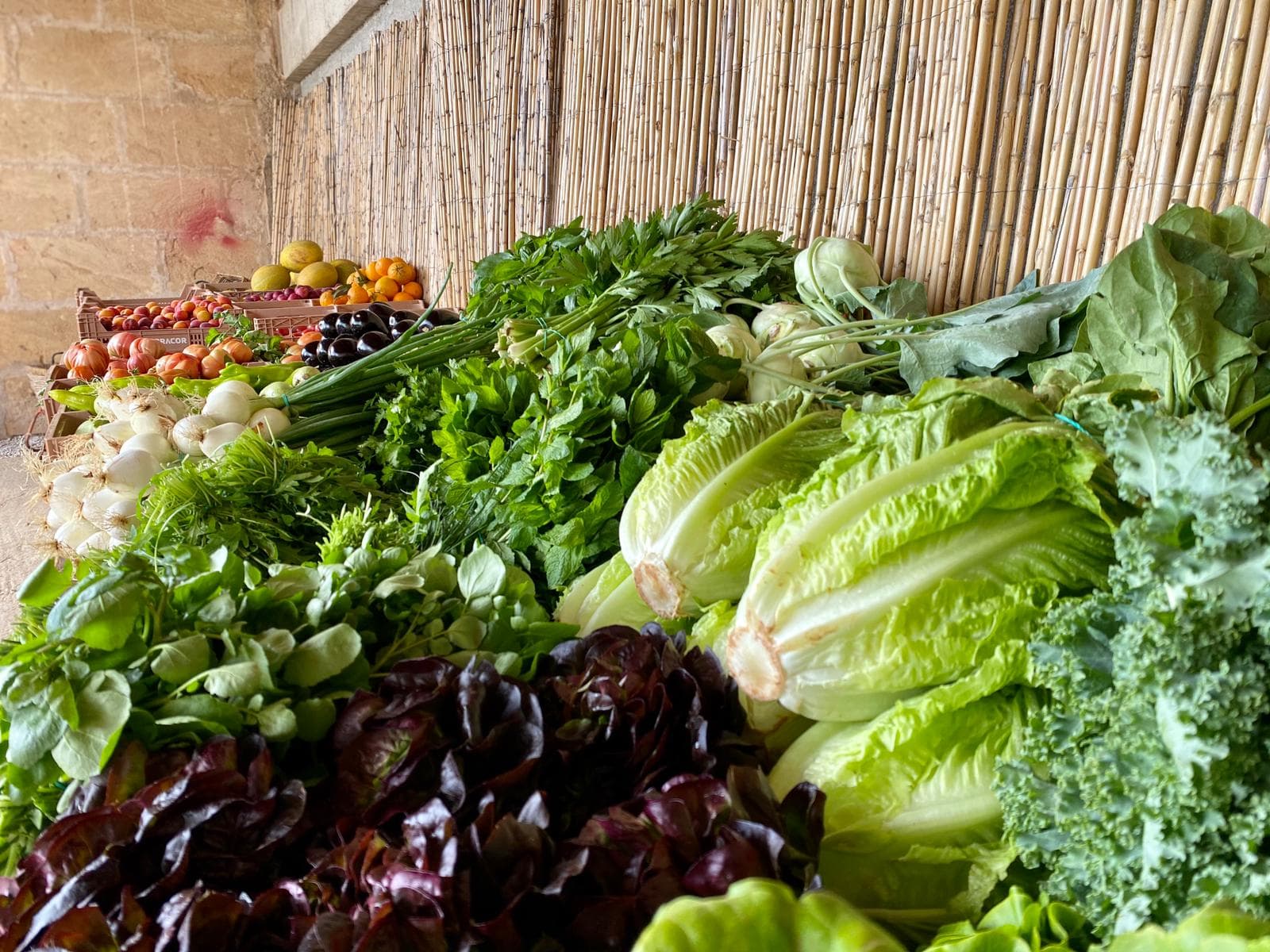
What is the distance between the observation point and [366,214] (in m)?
7.15

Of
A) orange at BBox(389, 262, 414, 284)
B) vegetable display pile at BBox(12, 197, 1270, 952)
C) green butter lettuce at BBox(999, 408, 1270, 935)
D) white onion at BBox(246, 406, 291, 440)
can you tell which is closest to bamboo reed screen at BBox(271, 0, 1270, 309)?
vegetable display pile at BBox(12, 197, 1270, 952)

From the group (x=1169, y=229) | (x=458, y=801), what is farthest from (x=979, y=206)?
(x=458, y=801)

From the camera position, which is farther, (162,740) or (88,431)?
(88,431)

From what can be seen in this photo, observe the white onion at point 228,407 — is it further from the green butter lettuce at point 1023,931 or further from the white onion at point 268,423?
the green butter lettuce at point 1023,931

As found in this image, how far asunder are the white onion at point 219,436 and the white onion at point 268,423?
0.16 ft

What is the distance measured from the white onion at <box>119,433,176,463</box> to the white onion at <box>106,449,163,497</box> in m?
0.03

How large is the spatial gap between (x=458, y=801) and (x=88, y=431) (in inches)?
131

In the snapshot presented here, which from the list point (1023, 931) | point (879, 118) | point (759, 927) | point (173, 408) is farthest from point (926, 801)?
point (173, 408)

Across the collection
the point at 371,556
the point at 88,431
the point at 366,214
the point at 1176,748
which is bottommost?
the point at 88,431

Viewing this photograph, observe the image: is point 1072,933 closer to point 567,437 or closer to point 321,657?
point 321,657

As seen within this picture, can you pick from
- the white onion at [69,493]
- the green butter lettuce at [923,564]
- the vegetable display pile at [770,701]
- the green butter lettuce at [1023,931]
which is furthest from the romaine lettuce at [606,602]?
the white onion at [69,493]

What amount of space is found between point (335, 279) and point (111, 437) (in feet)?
14.2

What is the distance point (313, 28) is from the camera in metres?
7.66

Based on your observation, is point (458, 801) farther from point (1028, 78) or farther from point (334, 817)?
point (1028, 78)
